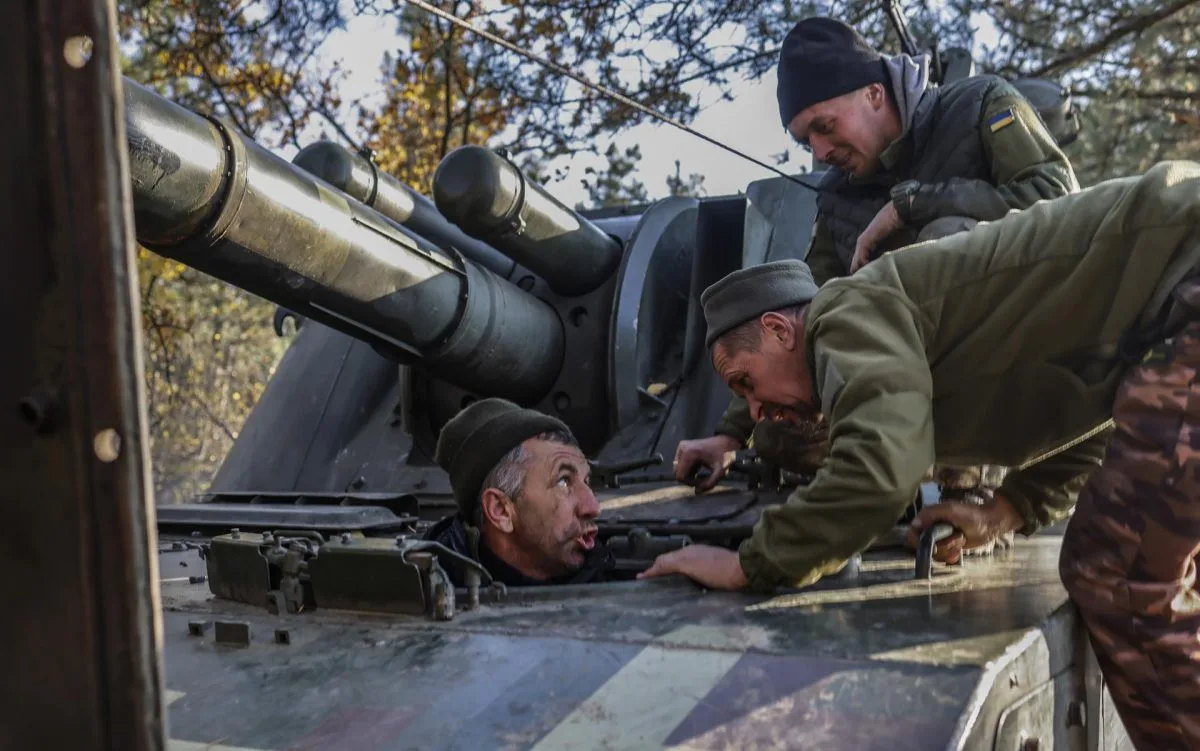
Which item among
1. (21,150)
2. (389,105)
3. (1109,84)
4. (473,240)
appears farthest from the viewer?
(389,105)

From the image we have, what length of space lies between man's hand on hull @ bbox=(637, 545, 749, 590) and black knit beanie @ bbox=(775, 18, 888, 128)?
1.55m

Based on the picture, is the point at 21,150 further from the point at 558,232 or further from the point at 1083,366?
the point at 558,232

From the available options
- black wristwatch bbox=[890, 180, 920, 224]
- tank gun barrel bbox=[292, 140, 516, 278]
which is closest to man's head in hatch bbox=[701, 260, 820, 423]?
black wristwatch bbox=[890, 180, 920, 224]

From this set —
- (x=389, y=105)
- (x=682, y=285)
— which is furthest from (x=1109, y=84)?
(x=682, y=285)

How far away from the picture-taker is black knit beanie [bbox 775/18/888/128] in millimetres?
Answer: 3602

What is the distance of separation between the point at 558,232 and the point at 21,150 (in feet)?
10.0

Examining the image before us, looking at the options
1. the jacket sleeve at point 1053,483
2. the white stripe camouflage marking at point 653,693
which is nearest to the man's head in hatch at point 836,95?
the jacket sleeve at point 1053,483

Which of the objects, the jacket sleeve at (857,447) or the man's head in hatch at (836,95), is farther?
the man's head in hatch at (836,95)

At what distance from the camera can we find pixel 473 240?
4.41m

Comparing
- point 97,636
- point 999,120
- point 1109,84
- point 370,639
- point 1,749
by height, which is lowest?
point 370,639

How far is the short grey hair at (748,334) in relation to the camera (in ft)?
8.93

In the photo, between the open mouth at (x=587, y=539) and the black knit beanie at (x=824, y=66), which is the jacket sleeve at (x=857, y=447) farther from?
the black knit beanie at (x=824, y=66)

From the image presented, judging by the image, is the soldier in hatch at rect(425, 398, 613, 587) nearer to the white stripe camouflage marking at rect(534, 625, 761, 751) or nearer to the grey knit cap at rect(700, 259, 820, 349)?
the grey knit cap at rect(700, 259, 820, 349)

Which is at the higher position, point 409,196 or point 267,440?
point 409,196
